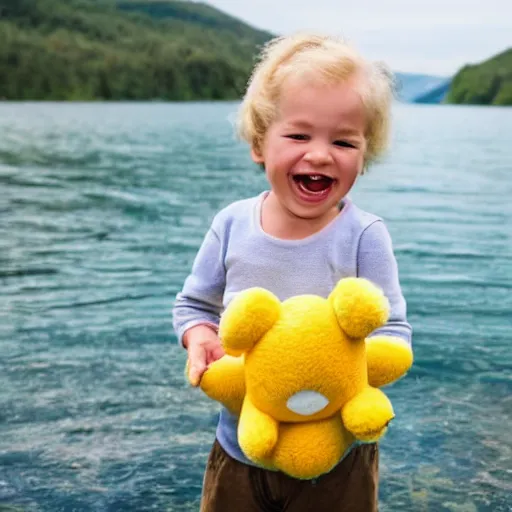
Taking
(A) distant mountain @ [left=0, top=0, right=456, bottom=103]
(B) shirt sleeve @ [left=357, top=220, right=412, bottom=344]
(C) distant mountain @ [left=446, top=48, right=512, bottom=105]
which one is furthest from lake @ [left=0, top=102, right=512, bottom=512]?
(C) distant mountain @ [left=446, top=48, right=512, bottom=105]

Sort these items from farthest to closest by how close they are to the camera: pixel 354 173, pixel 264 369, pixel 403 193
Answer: pixel 403 193
pixel 354 173
pixel 264 369

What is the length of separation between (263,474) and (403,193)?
12650 millimetres

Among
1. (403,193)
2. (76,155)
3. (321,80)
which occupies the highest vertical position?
(321,80)

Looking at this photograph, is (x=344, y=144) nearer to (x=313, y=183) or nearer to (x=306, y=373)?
(x=313, y=183)

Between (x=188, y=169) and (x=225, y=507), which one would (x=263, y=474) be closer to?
(x=225, y=507)

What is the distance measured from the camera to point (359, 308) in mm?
1906

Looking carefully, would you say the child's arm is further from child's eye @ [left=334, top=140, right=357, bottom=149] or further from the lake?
the lake

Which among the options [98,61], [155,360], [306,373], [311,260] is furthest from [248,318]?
[98,61]

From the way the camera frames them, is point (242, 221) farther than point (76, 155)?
No

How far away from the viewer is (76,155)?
2291 centimetres

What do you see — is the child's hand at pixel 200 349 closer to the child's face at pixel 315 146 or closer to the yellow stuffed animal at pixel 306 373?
the yellow stuffed animal at pixel 306 373

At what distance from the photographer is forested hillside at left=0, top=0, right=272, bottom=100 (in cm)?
9950

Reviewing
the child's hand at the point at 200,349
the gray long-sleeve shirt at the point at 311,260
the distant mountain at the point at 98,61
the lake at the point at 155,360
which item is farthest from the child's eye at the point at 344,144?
the distant mountain at the point at 98,61

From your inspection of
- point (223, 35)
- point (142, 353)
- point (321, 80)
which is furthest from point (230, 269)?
point (223, 35)
